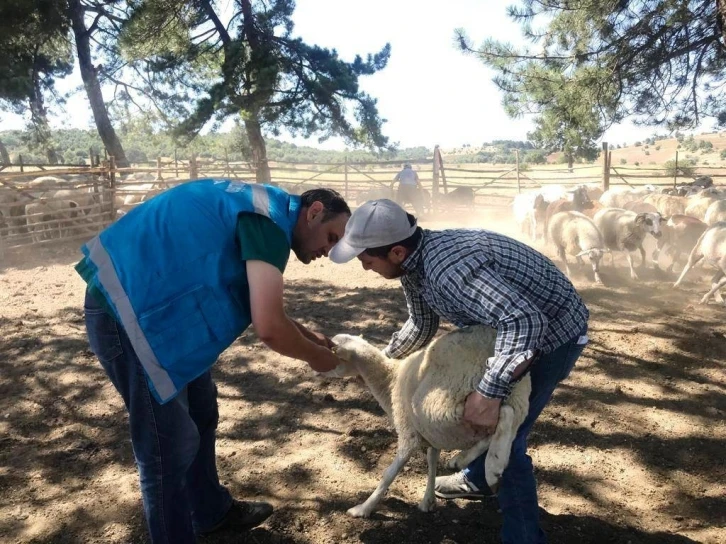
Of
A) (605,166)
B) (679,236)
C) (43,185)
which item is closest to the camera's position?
(679,236)

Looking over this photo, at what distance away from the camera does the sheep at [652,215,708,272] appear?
886cm

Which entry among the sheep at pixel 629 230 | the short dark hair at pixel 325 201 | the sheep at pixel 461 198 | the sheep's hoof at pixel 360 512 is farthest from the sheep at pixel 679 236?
the sheep at pixel 461 198

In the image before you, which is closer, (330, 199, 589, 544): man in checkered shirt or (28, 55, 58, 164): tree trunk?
(330, 199, 589, 544): man in checkered shirt

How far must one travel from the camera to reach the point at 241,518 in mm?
2656

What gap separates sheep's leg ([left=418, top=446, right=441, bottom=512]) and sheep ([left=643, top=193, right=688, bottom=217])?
10587mm

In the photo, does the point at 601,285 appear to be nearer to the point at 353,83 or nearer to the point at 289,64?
the point at 353,83

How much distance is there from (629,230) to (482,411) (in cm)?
790

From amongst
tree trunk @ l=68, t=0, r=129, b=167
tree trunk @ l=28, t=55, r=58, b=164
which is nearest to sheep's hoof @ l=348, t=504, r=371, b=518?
tree trunk @ l=68, t=0, r=129, b=167

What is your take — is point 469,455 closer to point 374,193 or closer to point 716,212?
point 716,212

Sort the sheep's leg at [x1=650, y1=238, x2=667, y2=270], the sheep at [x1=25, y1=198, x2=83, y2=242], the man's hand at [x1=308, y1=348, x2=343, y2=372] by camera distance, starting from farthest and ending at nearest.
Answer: the sheep at [x1=25, y1=198, x2=83, y2=242]
the sheep's leg at [x1=650, y1=238, x2=667, y2=270]
the man's hand at [x1=308, y1=348, x2=343, y2=372]

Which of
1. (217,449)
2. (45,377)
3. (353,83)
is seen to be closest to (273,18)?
(353,83)

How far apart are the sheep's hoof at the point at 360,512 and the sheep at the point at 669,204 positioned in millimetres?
10868

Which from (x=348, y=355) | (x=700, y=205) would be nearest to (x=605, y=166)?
(x=700, y=205)

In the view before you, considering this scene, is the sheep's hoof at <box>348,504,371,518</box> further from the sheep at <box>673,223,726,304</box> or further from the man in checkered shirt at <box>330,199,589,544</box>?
the sheep at <box>673,223,726,304</box>
